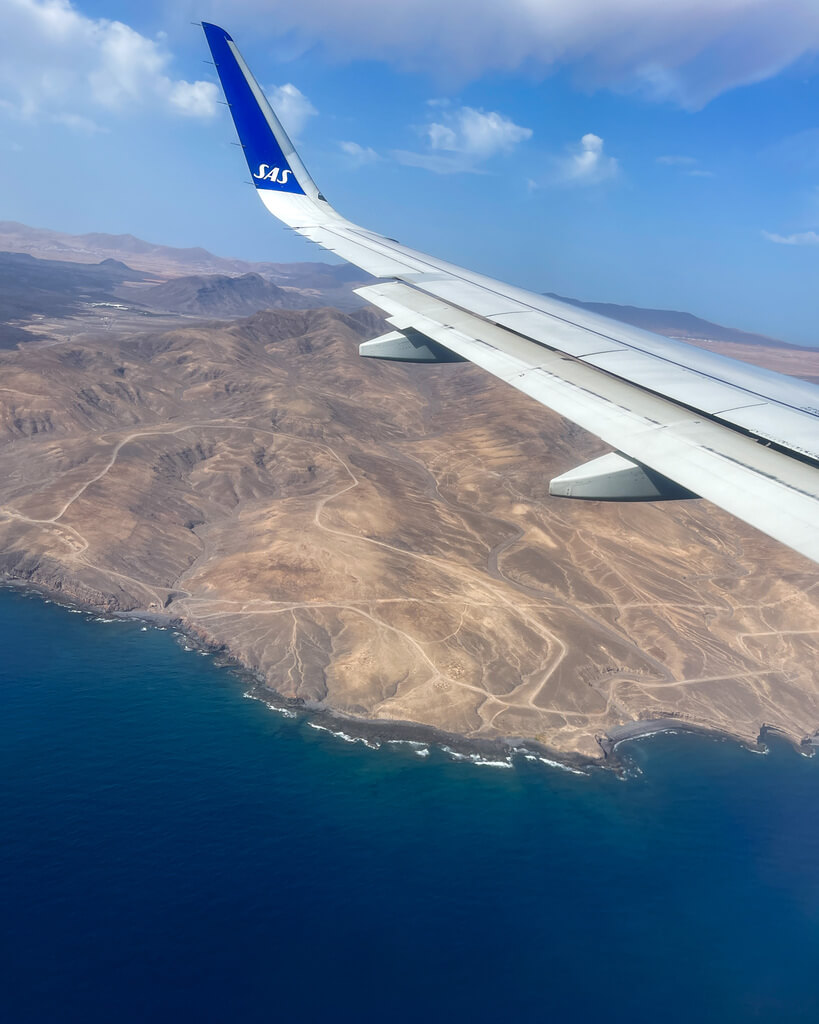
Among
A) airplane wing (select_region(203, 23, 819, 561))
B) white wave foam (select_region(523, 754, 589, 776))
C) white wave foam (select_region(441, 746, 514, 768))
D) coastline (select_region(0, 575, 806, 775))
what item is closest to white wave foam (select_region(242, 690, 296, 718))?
coastline (select_region(0, 575, 806, 775))

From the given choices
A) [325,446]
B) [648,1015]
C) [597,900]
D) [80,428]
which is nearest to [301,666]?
[597,900]

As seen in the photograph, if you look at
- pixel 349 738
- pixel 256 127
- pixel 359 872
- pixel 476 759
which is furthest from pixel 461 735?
pixel 256 127

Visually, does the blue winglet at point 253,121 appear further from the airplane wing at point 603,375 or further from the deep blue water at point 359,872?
the deep blue water at point 359,872

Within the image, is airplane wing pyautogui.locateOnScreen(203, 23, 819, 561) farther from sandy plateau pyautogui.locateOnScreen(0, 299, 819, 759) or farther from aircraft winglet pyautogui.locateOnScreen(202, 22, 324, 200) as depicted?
sandy plateau pyautogui.locateOnScreen(0, 299, 819, 759)

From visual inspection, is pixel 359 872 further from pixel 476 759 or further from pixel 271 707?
pixel 271 707

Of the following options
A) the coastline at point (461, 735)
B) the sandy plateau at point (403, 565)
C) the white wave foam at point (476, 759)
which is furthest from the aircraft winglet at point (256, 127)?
the sandy plateau at point (403, 565)
